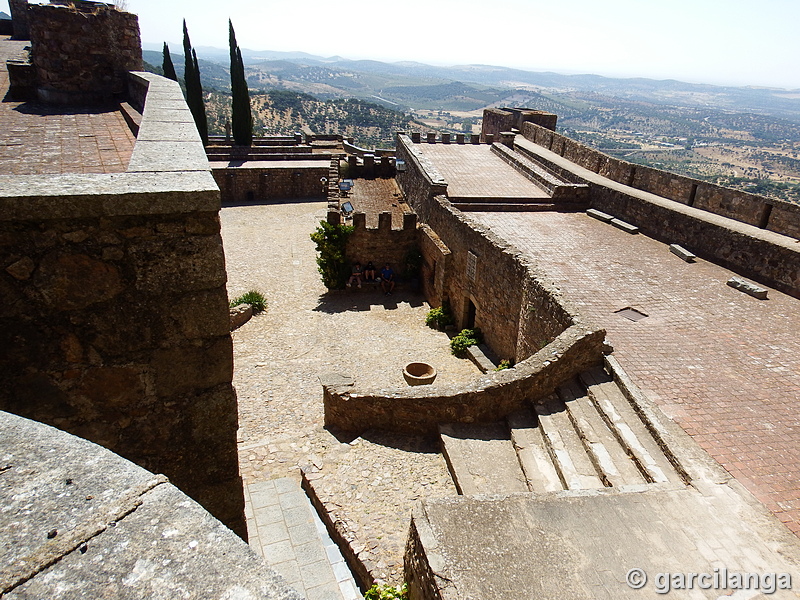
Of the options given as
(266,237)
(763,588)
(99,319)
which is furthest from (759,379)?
(266,237)

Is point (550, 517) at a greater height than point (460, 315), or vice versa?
point (550, 517)

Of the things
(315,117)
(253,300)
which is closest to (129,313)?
(253,300)

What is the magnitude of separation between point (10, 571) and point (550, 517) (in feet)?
16.7

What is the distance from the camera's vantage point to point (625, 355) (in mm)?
8117

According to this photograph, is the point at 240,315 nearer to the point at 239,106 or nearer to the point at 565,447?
the point at 565,447

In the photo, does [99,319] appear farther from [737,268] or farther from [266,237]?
[266,237]

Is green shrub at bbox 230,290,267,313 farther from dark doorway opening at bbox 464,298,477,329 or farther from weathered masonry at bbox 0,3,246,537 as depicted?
weathered masonry at bbox 0,3,246,537

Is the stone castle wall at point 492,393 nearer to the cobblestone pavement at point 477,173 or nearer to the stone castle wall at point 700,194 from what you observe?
the stone castle wall at point 700,194

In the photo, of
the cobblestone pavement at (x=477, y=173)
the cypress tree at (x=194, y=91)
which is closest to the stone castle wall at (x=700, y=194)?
the cobblestone pavement at (x=477, y=173)

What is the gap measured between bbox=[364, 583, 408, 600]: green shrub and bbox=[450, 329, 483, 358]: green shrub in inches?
285

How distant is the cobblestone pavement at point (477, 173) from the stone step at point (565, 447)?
9236mm

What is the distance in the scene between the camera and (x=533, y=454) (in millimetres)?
7168

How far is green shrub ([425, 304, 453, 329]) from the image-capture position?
1446cm

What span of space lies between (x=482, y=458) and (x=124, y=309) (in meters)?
5.81
